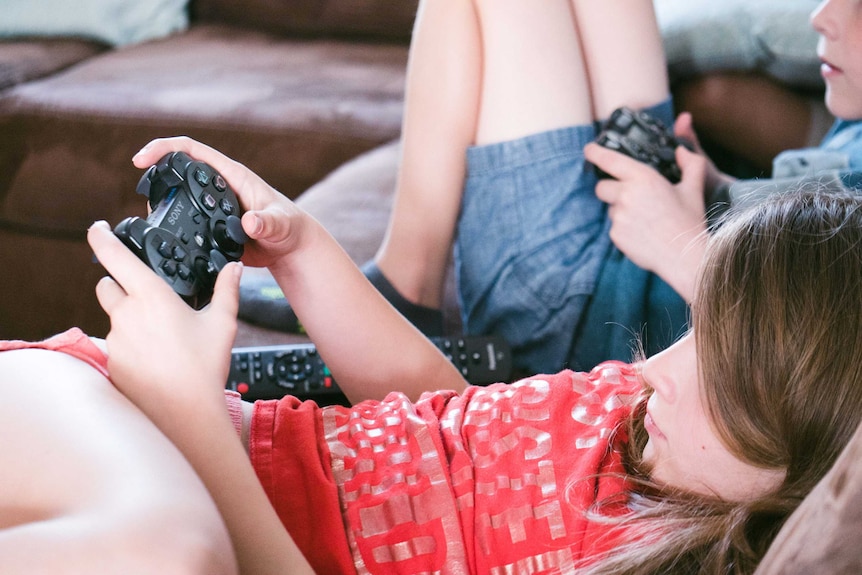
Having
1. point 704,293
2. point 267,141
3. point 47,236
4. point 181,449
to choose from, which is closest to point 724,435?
point 704,293

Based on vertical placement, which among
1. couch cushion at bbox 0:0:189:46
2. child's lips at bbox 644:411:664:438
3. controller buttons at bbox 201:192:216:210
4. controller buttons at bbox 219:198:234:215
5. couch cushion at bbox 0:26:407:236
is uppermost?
couch cushion at bbox 0:0:189:46

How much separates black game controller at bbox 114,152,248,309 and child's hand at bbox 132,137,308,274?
0.05 ft

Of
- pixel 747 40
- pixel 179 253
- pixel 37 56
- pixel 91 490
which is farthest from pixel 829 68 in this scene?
pixel 37 56

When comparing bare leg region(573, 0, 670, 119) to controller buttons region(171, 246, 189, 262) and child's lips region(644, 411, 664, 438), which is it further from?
controller buttons region(171, 246, 189, 262)

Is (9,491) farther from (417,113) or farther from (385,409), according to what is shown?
(417,113)

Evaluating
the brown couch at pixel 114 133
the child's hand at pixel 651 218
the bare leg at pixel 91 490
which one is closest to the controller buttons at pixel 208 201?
the bare leg at pixel 91 490

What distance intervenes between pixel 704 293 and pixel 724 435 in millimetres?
97

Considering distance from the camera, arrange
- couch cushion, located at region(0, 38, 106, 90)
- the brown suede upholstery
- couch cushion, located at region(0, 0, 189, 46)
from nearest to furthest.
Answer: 1. the brown suede upholstery
2. couch cushion, located at region(0, 38, 106, 90)
3. couch cushion, located at region(0, 0, 189, 46)

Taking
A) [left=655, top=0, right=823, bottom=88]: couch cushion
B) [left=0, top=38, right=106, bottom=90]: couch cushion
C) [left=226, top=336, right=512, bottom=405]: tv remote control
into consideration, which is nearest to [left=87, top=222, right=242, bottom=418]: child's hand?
[left=226, top=336, right=512, bottom=405]: tv remote control

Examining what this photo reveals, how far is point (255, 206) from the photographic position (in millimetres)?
688

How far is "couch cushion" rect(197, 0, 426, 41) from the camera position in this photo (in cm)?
170

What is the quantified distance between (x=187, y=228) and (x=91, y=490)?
227 millimetres

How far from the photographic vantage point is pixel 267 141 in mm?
1383

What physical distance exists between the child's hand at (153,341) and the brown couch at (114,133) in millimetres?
742
